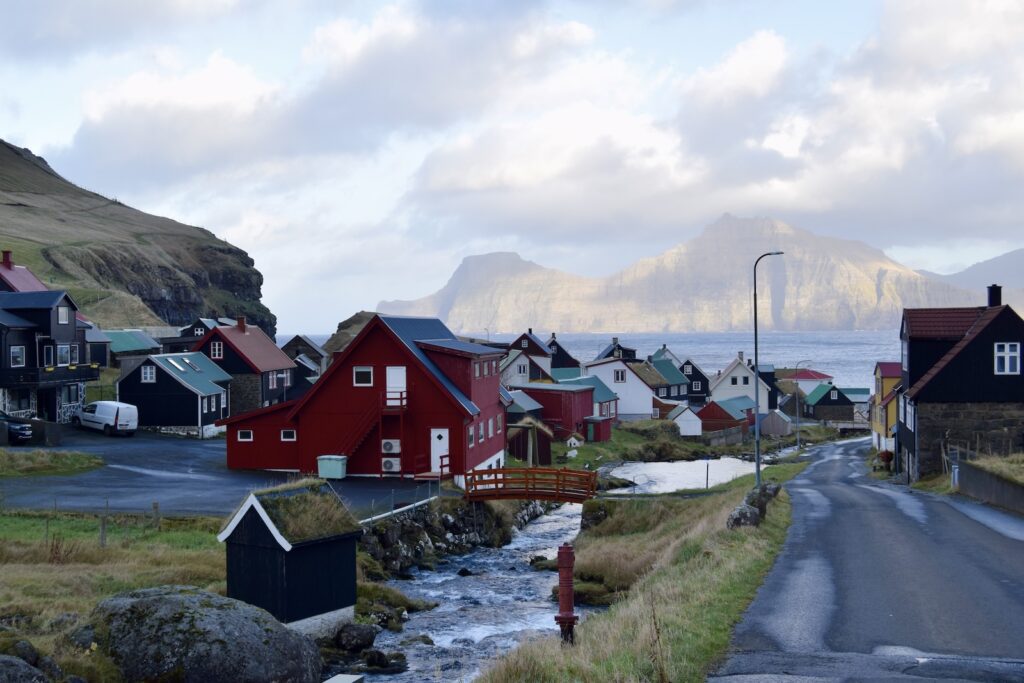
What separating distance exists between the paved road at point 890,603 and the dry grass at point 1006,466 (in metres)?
1.37

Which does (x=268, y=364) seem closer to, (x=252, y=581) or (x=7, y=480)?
(x=7, y=480)

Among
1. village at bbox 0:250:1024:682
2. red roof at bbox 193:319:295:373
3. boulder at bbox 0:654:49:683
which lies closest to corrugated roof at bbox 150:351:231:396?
village at bbox 0:250:1024:682

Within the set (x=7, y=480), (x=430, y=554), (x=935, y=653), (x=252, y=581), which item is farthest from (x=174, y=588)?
(x=7, y=480)

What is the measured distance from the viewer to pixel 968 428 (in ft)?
151

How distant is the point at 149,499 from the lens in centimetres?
3894

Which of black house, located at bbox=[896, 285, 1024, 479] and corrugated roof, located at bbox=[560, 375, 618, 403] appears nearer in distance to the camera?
black house, located at bbox=[896, 285, 1024, 479]

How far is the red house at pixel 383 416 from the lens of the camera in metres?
47.5

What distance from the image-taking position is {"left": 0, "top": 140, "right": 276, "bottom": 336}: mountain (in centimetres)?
12189

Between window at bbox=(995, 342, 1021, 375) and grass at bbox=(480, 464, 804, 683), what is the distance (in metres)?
14.2

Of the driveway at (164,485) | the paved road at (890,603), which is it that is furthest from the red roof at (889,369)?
the driveway at (164,485)

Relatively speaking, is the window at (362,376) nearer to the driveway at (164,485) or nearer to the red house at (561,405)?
the driveway at (164,485)

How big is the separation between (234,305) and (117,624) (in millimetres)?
163940

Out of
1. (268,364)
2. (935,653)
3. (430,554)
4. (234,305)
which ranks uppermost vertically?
(234,305)

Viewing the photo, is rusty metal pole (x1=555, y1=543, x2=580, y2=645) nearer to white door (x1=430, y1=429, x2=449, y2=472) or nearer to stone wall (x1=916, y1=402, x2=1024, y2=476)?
white door (x1=430, y1=429, x2=449, y2=472)
